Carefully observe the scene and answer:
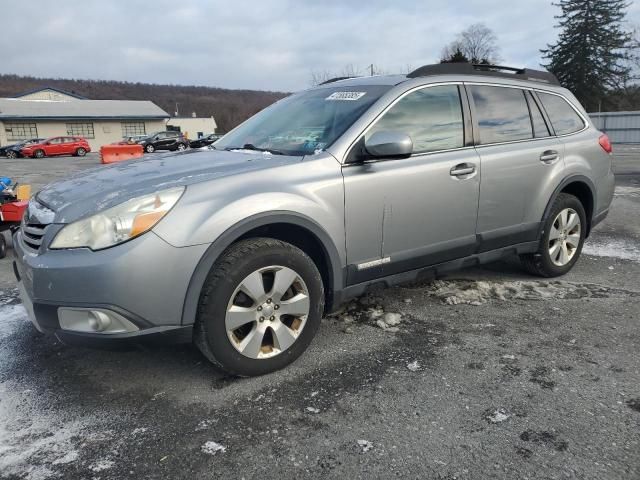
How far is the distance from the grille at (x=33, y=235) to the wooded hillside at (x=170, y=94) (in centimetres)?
9539

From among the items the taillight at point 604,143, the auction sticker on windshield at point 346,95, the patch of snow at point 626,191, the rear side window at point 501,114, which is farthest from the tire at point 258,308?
the patch of snow at point 626,191

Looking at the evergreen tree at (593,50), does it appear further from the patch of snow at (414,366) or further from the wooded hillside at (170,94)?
the wooded hillside at (170,94)

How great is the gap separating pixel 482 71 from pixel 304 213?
2.11 m

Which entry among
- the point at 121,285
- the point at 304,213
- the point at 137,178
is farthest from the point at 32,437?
the point at 304,213

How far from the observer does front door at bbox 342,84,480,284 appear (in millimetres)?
3137

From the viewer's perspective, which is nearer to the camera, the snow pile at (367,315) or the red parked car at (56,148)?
the snow pile at (367,315)

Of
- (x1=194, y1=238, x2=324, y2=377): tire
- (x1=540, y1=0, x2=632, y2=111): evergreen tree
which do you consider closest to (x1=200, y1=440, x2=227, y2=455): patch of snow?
(x1=194, y1=238, x2=324, y2=377): tire

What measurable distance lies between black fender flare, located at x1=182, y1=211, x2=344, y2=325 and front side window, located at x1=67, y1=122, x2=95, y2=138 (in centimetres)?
5848

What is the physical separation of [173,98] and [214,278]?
122 metres

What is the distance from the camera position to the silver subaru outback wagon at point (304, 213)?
2.45 m

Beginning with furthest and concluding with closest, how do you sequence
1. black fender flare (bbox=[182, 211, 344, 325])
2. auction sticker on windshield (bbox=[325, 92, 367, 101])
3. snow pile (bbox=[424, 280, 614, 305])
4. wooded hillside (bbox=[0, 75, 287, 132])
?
wooded hillside (bbox=[0, 75, 287, 132]) < snow pile (bbox=[424, 280, 614, 305]) < auction sticker on windshield (bbox=[325, 92, 367, 101]) < black fender flare (bbox=[182, 211, 344, 325])

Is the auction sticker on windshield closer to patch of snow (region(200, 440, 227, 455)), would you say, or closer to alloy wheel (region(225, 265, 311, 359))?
alloy wheel (region(225, 265, 311, 359))

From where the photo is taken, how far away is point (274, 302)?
2803mm

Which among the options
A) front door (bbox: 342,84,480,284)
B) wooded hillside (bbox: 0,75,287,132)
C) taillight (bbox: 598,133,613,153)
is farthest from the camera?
wooded hillside (bbox: 0,75,287,132)
